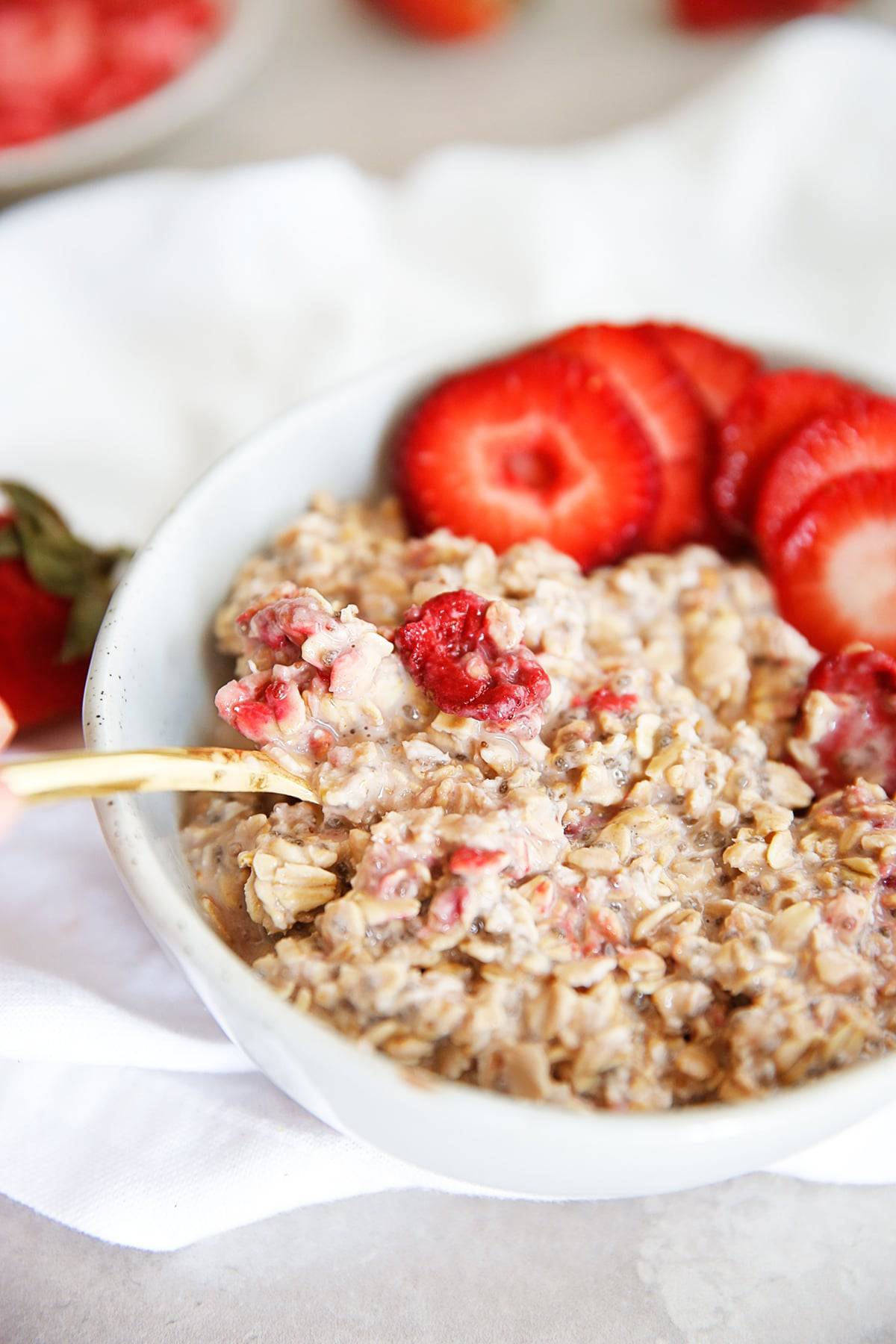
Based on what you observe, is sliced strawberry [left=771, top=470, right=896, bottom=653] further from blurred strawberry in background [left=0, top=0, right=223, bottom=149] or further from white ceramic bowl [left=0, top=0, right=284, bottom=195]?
blurred strawberry in background [left=0, top=0, right=223, bottom=149]

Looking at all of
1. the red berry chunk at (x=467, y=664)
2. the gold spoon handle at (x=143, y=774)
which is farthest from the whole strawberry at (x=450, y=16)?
the gold spoon handle at (x=143, y=774)

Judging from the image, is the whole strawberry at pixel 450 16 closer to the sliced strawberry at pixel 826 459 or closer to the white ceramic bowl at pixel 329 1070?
the sliced strawberry at pixel 826 459

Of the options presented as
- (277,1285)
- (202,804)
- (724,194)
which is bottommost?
(277,1285)

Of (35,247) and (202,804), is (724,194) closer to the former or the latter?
(35,247)

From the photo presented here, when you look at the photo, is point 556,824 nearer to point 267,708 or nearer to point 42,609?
point 267,708

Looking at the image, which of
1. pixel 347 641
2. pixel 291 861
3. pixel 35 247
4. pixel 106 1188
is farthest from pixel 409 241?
pixel 106 1188

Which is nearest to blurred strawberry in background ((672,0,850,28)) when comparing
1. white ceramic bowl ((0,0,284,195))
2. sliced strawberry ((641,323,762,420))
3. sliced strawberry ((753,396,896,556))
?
white ceramic bowl ((0,0,284,195))

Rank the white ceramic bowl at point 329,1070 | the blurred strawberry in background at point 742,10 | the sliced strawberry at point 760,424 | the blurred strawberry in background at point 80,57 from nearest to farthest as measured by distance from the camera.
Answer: the white ceramic bowl at point 329,1070 < the sliced strawberry at point 760,424 < the blurred strawberry in background at point 80,57 < the blurred strawberry in background at point 742,10

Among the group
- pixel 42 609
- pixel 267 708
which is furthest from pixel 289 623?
pixel 42 609
